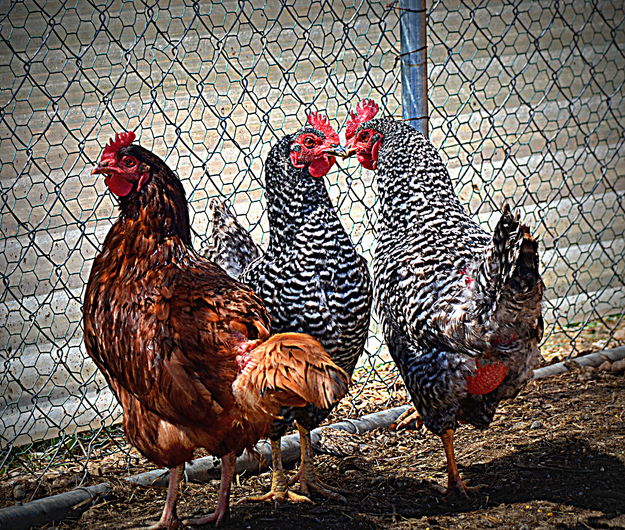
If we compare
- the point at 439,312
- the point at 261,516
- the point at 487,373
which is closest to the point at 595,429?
the point at 487,373

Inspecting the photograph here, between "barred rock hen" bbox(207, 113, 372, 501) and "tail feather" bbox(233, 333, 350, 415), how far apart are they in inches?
15.0

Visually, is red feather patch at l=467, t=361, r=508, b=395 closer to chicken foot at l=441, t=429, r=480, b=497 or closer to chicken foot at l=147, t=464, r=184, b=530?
chicken foot at l=441, t=429, r=480, b=497

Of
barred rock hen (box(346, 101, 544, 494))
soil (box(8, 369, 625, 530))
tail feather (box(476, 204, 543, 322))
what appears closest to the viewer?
tail feather (box(476, 204, 543, 322))

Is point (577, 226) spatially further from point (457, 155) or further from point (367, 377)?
point (367, 377)

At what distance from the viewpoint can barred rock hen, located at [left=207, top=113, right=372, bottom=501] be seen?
256 centimetres

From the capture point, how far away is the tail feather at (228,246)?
3.07 meters

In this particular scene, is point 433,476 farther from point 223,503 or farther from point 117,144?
point 117,144

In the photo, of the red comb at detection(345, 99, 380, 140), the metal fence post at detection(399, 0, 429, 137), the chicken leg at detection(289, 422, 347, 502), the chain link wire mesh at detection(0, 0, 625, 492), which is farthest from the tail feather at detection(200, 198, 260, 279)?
the metal fence post at detection(399, 0, 429, 137)

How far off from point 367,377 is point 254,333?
1.77m

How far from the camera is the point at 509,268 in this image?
7.50 feet

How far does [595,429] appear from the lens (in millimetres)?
3213

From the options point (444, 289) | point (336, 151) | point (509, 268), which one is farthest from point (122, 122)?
point (509, 268)

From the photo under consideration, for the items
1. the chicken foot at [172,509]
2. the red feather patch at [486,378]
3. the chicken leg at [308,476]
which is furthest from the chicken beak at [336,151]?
the chicken foot at [172,509]

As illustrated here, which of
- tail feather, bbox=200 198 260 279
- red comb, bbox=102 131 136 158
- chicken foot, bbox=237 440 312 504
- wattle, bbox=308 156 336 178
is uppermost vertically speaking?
red comb, bbox=102 131 136 158
